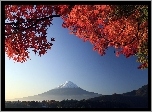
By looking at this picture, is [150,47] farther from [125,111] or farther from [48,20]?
[48,20]

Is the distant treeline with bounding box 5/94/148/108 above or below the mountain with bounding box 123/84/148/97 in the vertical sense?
below

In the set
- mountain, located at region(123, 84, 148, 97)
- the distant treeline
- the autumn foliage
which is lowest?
the distant treeline

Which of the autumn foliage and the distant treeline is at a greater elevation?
the autumn foliage

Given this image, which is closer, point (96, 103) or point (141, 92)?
point (141, 92)

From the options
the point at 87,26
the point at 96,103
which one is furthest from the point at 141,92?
the point at 87,26

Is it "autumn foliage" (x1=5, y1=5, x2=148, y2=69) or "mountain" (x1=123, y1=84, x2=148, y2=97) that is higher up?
"autumn foliage" (x1=5, y1=5, x2=148, y2=69)

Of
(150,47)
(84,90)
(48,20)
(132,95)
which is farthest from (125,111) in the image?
(48,20)

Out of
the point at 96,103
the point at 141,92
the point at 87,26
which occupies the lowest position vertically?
the point at 96,103

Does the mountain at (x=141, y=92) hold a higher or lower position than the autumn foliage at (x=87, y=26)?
lower

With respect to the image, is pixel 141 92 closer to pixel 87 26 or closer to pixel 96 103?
pixel 96 103
